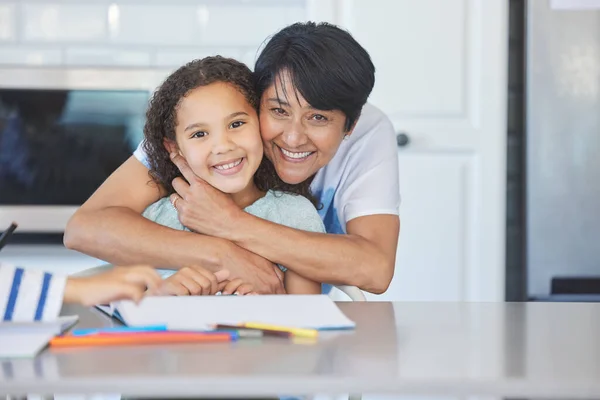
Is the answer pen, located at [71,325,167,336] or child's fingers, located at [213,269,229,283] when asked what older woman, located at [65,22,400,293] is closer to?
child's fingers, located at [213,269,229,283]

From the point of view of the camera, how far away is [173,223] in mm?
1804

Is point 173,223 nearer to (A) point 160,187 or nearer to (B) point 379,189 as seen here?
(A) point 160,187

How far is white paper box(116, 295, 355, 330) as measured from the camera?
1.07m

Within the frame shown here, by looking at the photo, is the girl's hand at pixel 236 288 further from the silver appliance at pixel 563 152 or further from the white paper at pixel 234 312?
the silver appliance at pixel 563 152

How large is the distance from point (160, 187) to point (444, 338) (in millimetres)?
914

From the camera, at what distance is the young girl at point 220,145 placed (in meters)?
1.68

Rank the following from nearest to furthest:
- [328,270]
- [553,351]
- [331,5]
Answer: [553,351] < [328,270] < [331,5]

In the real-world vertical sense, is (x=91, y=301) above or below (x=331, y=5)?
below

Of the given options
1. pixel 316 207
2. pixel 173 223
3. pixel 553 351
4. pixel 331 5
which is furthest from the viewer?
pixel 331 5

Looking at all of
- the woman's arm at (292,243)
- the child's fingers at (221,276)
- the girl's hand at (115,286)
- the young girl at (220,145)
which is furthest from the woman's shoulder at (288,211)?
the girl's hand at (115,286)

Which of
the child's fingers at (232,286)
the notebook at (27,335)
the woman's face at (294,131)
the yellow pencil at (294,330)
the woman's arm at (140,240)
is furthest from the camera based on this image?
the woman's face at (294,131)

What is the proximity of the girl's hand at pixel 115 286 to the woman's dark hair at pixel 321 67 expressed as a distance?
2.42ft

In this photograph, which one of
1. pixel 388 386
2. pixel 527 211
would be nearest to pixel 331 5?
pixel 527 211

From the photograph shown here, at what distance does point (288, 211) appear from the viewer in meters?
1.81
